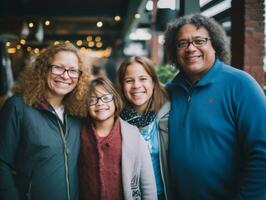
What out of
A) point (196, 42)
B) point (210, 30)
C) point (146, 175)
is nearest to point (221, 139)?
point (146, 175)

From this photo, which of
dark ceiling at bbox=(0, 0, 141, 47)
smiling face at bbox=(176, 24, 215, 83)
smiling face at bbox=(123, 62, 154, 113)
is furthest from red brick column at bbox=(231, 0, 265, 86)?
dark ceiling at bbox=(0, 0, 141, 47)

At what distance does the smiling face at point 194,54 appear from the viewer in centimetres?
259

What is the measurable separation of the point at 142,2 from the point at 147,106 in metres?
4.45

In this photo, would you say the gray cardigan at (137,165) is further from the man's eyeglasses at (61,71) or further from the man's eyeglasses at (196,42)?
the man's eyeglasses at (196,42)

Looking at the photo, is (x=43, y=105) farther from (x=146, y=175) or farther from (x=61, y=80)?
(x=146, y=175)

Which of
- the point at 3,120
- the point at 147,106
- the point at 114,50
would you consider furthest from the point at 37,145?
the point at 114,50

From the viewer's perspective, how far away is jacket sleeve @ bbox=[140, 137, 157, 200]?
2.64m

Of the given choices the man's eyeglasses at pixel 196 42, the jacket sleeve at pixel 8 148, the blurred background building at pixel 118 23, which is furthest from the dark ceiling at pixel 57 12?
the jacket sleeve at pixel 8 148

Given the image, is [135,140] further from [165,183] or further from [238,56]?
[238,56]

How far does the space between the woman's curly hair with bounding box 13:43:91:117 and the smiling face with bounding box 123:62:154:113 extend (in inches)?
14.5

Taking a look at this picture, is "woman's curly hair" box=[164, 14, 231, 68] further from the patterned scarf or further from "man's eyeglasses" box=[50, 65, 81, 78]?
"man's eyeglasses" box=[50, 65, 81, 78]

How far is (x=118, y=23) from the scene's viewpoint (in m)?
12.2

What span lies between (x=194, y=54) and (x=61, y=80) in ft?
3.54

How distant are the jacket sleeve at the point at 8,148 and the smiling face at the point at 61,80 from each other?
352 millimetres
